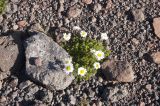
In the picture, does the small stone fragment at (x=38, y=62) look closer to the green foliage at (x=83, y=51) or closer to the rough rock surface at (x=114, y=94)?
the green foliage at (x=83, y=51)

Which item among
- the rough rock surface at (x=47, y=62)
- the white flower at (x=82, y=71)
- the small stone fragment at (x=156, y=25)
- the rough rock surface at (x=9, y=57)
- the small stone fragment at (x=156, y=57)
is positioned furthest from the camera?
the small stone fragment at (x=156, y=25)

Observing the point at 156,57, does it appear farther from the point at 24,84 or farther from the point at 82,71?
the point at 24,84

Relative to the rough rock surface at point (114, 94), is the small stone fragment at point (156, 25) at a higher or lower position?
higher

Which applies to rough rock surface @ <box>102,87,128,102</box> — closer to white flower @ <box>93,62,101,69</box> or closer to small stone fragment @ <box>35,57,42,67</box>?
white flower @ <box>93,62,101,69</box>

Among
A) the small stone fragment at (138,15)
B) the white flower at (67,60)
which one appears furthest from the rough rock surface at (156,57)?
the white flower at (67,60)

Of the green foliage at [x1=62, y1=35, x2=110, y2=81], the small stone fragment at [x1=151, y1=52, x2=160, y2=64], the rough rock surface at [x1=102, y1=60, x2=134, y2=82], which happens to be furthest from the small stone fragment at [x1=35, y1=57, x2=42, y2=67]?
the small stone fragment at [x1=151, y1=52, x2=160, y2=64]

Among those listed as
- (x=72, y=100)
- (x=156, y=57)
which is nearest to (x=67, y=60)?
(x=72, y=100)

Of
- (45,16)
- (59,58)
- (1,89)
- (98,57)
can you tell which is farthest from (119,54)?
(1,89)

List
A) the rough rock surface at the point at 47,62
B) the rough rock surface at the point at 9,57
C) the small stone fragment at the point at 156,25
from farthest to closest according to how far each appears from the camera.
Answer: the small stone fragment at the point at 156,25 < the rough rock surface at the point at 9,57 < the rough rock surface at the point at 47,62
